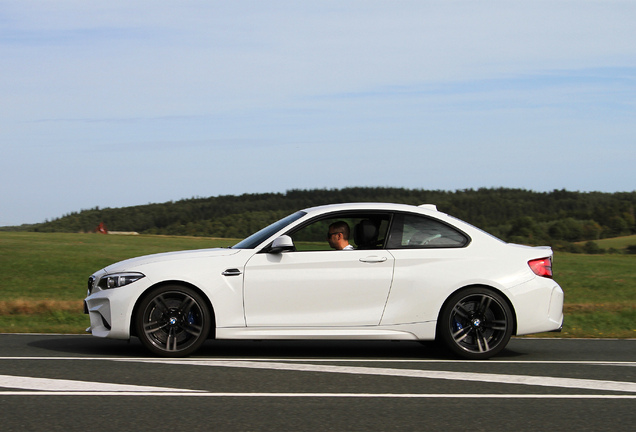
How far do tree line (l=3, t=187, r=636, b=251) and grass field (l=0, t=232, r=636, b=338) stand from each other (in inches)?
611

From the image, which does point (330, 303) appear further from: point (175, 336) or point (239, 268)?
point (175, 336)

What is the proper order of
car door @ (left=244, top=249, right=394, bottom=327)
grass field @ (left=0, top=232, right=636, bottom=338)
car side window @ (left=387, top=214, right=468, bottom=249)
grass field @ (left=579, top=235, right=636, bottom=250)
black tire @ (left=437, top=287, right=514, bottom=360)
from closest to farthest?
1. car door @ (left=244, top=249, right=394, bottom=327)
2. black tire @ (left=437, top=287, right=514, bottom=360)
3. car side window @ (left=387, top=214, right=468, bottom=249)
4. grass field @ (left=0, top=232, right=636, bottom=338)
5. grass field @ (left=579, top=235, right=636, bottom=250)

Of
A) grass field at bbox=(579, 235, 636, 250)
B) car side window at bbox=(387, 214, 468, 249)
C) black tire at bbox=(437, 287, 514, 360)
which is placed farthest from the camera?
grass field at bbox=(579, 235, 636, 250)

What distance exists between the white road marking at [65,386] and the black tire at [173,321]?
4.75ft

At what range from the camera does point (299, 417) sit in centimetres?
560

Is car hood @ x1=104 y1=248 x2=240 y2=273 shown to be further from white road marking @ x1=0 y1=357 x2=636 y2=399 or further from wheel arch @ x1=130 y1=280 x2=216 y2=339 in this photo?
white road marking @ x1=0 y1=357 x2=636 y2=399

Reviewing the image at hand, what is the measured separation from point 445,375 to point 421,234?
6.02 feet

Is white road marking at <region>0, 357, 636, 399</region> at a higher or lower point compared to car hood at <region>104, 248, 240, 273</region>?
lower

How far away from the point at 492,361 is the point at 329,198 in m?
68.8

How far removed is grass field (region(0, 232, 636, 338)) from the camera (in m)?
13.9

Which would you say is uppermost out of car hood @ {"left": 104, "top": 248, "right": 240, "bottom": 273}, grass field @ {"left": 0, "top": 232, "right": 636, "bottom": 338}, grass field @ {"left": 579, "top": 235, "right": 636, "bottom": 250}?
car hood @ {"left": 104, "top": 248, "right": 240, "bottom": 273}

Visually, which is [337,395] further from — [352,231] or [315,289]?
[352,231]

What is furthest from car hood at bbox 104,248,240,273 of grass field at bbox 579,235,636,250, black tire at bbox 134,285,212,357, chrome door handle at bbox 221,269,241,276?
grass field at bbox 579,235,636,250

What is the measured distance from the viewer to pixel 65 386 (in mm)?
6551
